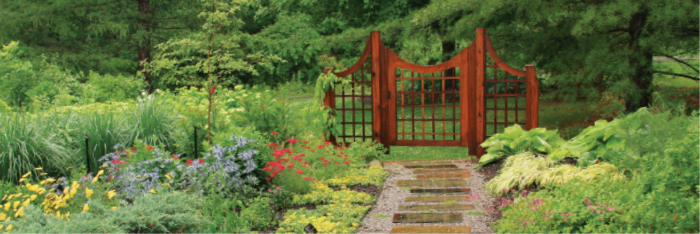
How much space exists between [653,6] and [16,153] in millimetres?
7838

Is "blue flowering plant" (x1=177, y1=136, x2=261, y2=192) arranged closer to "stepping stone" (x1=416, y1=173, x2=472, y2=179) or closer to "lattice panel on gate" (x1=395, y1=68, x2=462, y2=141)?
"stepping stone" (x1=416, y1=173, x2=472, y2=179)

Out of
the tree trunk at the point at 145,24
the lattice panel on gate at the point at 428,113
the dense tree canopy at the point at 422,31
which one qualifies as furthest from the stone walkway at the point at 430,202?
the tree trunk at the point at 145,24

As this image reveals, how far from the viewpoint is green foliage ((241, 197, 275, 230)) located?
12.6 ft

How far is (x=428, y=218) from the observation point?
168 inches

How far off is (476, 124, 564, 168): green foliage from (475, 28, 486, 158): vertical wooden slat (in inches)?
30.5

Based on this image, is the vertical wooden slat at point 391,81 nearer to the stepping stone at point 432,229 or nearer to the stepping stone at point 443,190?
the stepping stone at point 443,190

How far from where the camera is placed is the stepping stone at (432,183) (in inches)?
216

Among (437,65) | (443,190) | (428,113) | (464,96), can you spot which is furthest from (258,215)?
(428,113)

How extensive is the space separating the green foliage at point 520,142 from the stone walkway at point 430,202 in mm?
341

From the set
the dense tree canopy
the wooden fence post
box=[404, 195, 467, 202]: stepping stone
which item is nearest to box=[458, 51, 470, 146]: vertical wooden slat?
the wooden fence post

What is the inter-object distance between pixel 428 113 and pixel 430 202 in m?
8.14

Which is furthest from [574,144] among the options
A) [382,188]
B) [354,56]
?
[354,56]

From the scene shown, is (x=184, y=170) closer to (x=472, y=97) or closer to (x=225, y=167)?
A: (x=225, y=167)

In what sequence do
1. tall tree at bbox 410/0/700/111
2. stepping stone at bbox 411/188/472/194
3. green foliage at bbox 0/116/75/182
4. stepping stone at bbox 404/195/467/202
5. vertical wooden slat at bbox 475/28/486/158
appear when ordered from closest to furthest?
1. green foliage at bbox 0/116/75/182
2. stepping stone at bbox 404/195/467/202
3. stepping stone at bbox 411/188/472/194
4. vertical wooden slat at bbox 475/28/486/158
5. tall tree at bbox 410/0/700/111
